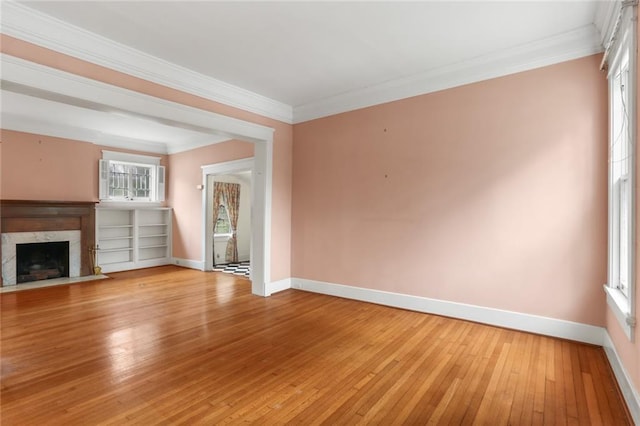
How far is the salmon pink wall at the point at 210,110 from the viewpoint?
2840 mm

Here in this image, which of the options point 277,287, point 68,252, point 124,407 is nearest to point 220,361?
point 124,407

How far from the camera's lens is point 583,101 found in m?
3.14

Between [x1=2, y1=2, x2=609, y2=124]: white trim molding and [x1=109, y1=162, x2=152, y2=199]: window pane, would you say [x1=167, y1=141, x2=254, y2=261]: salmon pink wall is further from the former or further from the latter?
[x1=2, y1=2, x2=609, y2=124]: white trim molding

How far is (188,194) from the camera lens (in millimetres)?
7625

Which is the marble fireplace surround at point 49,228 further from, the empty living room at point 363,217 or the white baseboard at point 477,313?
the white baseboard at point 477,313

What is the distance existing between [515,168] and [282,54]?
285cm

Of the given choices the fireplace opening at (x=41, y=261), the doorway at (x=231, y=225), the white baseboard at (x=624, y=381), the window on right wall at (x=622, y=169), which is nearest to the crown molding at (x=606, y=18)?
the window on right wall at (x=622, y=169)

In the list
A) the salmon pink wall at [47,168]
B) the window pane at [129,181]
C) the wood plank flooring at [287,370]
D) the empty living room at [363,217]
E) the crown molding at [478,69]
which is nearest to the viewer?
the wood plank flooring at [287,370]

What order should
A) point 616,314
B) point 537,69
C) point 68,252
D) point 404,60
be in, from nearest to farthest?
point 616,314 → point 537,69 → point 404,60 → point 68,252

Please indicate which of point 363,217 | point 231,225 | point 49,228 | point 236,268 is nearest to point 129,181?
point 49,228

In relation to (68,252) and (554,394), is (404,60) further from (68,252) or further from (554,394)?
(68,252)

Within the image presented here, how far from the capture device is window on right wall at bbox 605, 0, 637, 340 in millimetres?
2131

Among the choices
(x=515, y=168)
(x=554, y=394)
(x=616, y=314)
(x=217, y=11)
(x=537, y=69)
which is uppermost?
(x=217, y=11)

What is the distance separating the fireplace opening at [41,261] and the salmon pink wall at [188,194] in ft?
7.23
